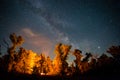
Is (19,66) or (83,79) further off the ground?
(19,66)

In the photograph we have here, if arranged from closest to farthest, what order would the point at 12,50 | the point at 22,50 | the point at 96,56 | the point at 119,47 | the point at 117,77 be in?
the point at 117,77
the point at 12,50
the point at 119,47
the point at 22,50
the point at 96,56

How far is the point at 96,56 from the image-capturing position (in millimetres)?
60844

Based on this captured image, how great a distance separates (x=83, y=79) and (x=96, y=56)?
3515 centimetres

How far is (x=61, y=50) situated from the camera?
187ft

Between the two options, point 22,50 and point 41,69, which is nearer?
point 22,50

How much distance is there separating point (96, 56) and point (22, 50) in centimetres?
→ 2532

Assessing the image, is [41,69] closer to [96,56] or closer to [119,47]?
[96,56]

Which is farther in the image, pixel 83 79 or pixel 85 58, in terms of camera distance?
pixel 85 58

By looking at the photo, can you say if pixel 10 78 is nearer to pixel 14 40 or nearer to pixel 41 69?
pixel 14 40

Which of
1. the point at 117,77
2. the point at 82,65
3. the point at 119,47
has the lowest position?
the point at 117,77

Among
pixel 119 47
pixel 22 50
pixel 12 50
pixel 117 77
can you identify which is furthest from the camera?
pixel 22 50

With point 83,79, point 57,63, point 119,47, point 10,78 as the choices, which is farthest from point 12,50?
point 119,47

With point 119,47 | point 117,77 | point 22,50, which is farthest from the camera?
point 22,50

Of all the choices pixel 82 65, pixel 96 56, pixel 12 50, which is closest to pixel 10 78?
pixel 12 50
